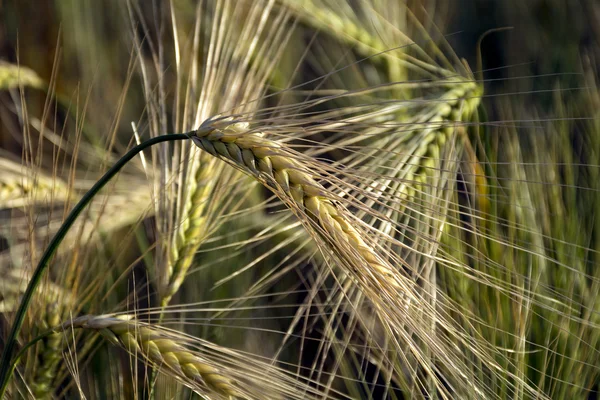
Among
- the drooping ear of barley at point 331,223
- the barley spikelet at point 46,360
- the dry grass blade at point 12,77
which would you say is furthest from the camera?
the dry grass blade at point 12,77

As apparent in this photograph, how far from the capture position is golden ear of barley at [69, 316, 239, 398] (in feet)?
1.72

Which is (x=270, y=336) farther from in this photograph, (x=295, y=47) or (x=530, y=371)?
(x=295, y=47)

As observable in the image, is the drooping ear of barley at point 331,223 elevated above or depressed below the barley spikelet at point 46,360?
above

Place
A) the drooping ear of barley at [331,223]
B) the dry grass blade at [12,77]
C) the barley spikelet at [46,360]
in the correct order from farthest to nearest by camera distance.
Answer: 1. the dry grass blade at [12,77]
2. the barley spikelet at [46,360]
3. the drooping ear of barley at [331,223]

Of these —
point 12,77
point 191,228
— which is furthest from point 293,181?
point 12,77

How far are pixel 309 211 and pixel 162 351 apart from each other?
185mm

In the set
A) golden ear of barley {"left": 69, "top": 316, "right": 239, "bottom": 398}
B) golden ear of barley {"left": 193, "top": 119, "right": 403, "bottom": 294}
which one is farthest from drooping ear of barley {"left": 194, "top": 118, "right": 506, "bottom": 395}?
golden ear of barley {"left": 69, "top": 316, "right": 239, "bottom": 398}

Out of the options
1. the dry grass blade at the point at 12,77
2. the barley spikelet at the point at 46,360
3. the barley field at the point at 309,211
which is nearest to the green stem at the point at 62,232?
the barley field at the point at 309,211

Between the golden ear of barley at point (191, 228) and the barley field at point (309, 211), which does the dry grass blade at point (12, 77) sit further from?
the golden ear of barley at point (191, 228)

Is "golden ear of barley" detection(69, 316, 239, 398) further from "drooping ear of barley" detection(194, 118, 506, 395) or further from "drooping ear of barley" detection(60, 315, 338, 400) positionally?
"drooping ear of barley" detection(194, 118, 506, 395)

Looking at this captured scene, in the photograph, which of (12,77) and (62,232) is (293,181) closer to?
(62,232)

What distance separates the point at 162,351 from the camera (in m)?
0.55

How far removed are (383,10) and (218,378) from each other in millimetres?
673

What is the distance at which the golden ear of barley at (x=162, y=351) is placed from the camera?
52cm
